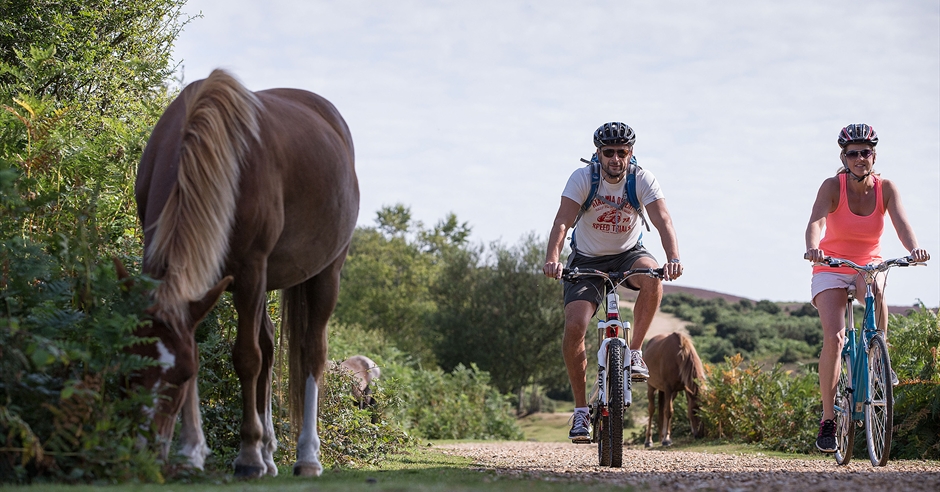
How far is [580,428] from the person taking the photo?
646 cm

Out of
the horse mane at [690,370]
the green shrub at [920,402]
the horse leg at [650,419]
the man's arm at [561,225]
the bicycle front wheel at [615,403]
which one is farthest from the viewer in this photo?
the horse leg at [650,419]

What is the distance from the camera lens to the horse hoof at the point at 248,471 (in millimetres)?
4680

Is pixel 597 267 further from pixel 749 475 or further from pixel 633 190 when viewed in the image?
pixel 749 475

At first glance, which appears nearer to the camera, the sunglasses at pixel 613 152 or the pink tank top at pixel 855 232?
the sunglasses at pixel 613 152

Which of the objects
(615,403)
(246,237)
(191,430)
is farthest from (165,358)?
(615,403)

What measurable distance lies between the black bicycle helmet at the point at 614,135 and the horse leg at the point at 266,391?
2.81 m

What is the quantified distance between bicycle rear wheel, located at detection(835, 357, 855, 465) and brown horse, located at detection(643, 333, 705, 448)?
6925 mm

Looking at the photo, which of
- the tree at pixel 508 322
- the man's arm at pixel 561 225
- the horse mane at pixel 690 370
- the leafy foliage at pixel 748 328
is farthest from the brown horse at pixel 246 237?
the tree at pixel 508 322

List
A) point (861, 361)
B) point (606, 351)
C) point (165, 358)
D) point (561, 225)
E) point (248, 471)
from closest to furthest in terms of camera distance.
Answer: point (165, 358) < point (248, 471) < point (606, 351) < point (861, 361) < point (561, 225)

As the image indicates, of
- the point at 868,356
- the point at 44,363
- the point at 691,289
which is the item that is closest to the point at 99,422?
the point at 44,363

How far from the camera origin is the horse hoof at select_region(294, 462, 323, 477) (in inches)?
202

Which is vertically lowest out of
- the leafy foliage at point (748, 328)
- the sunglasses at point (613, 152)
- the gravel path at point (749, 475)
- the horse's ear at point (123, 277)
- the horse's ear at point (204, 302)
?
the gravel path at point (749, 475)

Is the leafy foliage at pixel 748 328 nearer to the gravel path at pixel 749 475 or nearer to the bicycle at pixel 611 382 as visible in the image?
the gravel path at pixel 749 475

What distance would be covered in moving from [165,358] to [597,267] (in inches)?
150
